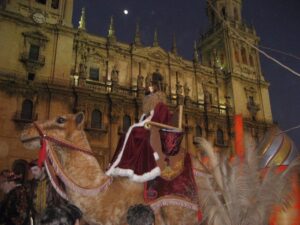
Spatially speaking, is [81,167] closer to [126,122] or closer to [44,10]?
[126,122]

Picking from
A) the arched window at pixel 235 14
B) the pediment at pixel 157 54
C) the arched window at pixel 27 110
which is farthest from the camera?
the arched window at pixel 235 14

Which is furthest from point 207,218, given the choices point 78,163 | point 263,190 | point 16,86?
point 16,86

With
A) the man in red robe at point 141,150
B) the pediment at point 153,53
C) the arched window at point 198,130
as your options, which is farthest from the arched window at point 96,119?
the man in red robe at point 141,150

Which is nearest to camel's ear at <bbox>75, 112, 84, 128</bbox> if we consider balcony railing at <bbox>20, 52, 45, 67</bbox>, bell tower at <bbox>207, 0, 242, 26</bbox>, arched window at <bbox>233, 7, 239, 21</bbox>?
balcony railing at <bbox>20, 52, 45, 67</bbox>

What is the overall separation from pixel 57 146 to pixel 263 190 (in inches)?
136

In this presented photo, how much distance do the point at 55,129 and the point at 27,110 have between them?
1650 centimetres

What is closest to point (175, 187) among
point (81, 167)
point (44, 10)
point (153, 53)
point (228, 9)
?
point (81, 167)

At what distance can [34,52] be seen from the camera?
69.3ft

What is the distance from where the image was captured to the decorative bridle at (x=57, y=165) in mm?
4156

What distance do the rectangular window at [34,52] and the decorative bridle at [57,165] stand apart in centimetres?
1858

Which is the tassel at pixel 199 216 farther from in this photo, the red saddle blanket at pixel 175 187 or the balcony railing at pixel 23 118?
the balcony railing at pixel 23 118

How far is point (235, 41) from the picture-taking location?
32094 millimetres

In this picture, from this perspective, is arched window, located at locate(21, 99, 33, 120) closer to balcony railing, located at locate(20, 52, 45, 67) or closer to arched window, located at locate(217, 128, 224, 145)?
balcony railing, located at locate(20, 52, 45, 67)

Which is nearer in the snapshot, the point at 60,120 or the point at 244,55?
the point at 60,120
